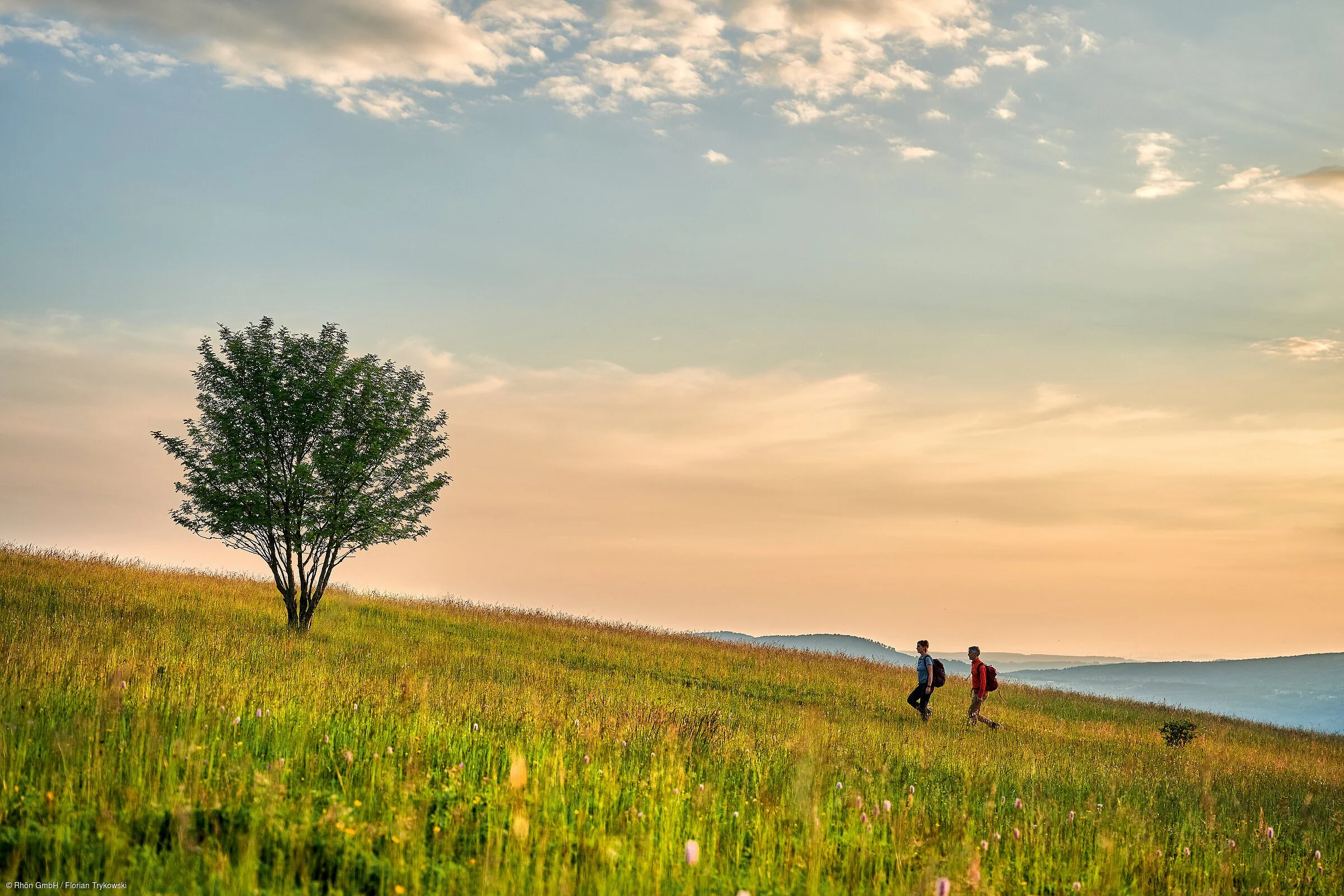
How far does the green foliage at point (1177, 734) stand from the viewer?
73.6 feet

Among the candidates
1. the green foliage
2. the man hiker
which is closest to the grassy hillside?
the man hiker

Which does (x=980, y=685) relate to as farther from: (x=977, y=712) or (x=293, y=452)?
(x=293, y=452)

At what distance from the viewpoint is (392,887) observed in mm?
4883

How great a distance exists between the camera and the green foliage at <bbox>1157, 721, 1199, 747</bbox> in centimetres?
2242

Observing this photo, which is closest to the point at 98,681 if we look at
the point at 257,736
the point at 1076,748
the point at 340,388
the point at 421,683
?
the point at 257,736

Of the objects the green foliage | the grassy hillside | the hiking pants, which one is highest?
the grassy hillside

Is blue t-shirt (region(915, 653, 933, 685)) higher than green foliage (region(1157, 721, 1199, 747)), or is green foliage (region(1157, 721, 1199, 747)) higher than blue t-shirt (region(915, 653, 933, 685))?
blue t-shirt (region(915, 653, 933, 685))

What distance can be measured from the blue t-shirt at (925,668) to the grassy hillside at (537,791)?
42.5 inches

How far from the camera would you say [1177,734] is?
22.6 m

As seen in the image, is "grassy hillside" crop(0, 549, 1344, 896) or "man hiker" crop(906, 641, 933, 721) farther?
"man hiker" crop(906, 641, 933, 721)

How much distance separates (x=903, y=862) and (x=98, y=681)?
9627 mm

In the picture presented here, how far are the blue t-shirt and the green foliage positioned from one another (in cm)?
745

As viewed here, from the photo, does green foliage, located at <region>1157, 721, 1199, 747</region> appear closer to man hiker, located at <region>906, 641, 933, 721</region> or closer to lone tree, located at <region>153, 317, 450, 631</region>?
man hiker, located at <region>906, 641, 933, 721</region>

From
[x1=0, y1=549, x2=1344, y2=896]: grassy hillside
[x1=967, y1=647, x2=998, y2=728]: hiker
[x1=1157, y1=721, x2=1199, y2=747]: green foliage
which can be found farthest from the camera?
[x1=1157, y1=721, x2=1199, y2=747]: green foliage
